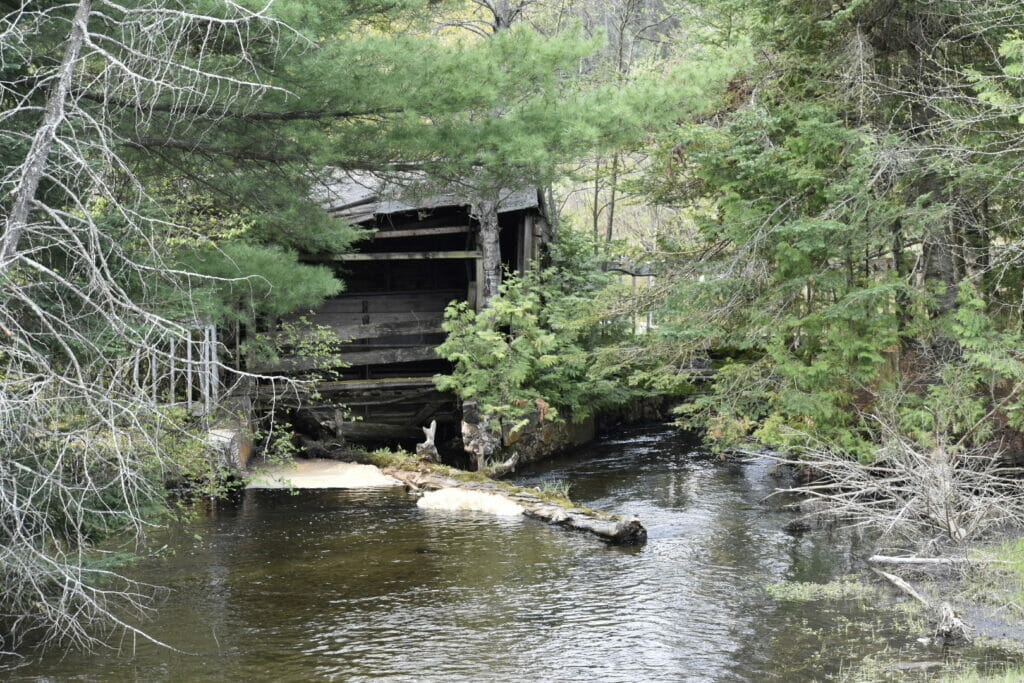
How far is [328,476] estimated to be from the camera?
1403cm

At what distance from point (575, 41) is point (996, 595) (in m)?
5.79

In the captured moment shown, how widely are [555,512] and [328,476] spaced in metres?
4.24

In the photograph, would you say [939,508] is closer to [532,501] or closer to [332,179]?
[532,501]

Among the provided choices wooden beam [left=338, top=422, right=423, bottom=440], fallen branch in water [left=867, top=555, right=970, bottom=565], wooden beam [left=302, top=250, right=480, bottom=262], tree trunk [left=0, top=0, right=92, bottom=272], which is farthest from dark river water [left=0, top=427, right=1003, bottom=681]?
wooden beam [left=302, top=250, right=480, bottom=262]

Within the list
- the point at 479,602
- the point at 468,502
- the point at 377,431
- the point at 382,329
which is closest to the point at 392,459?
the point at 377,431

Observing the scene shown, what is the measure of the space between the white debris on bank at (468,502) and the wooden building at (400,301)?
13.0ft

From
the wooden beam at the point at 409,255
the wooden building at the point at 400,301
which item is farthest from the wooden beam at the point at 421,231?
the wooden beam at the point at 409,255

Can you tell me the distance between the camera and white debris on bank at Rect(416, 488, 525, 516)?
1188 centimetres

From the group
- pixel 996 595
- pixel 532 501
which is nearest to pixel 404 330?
pixel 532 501

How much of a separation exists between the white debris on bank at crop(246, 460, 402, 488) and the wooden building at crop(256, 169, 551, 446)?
1.44m

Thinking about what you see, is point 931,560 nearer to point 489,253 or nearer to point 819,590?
point 819,590

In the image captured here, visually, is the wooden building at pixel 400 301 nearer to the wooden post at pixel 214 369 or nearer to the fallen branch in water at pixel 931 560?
the wooden post at pixel 214 369

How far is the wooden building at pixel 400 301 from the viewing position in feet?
54.3

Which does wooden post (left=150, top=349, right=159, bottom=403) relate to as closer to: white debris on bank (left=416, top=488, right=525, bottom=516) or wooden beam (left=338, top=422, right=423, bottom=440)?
white debris on bank (left=416, top=488, right=525, bottom=516)
